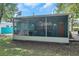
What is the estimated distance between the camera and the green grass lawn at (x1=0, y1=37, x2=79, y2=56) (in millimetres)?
3879

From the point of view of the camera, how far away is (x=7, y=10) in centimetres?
390

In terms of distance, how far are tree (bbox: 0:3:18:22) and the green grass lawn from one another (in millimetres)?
279

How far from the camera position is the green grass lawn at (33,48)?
12.7ft

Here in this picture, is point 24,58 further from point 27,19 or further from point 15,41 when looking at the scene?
point 27,19

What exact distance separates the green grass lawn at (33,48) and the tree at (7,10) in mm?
279

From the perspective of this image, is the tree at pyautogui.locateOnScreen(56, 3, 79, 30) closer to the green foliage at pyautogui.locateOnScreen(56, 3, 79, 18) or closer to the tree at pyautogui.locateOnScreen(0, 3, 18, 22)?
the green foliage at pyautogui.locateOnScreen(56, 3, 79, 18)

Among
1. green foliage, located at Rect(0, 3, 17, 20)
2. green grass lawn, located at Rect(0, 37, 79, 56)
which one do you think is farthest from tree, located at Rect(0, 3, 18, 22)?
green grass lawn, located at Rect(0, 37, 79, 56)

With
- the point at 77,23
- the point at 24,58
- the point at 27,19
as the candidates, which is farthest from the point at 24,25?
the point at 77,23

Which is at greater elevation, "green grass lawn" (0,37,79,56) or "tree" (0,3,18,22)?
"tree" (0,3,18,22)

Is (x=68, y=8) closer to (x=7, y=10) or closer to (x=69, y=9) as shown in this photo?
(x=69, y=9)

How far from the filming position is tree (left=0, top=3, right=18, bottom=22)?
387 cm

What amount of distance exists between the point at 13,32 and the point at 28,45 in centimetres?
25

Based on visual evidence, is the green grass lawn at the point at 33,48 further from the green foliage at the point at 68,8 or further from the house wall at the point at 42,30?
the green foliage at the point at 68,8

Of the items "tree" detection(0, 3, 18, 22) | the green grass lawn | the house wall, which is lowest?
the green grass lawn
